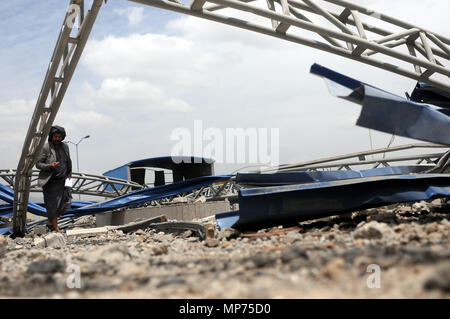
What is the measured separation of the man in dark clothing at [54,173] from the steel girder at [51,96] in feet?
0.73

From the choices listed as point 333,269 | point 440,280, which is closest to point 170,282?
point 333,269

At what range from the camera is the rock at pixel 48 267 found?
3.49 m

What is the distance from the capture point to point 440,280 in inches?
82.9

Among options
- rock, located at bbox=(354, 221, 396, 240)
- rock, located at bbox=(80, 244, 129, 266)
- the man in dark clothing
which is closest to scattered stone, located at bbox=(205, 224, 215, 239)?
rock, located at bbox=(80, 244, 129, 266)

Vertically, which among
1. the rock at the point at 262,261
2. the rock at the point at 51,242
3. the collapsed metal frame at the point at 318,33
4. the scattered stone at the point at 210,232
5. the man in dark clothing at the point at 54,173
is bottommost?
the rock at the point at 51,242

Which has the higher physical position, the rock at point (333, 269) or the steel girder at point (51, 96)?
the steel girder at point (51, 96)

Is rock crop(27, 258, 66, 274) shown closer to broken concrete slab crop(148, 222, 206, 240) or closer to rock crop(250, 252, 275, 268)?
rock crop(250, 252, 275, 268)

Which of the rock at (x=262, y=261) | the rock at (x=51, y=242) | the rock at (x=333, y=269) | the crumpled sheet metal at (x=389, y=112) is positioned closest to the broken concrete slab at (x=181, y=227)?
the rock at (x=51, y=242)

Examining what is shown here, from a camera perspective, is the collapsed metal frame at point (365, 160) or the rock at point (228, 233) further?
the collapsed metal frame at point (365, 160)

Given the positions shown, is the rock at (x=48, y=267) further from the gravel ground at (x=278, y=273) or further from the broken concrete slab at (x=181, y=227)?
the broken concrete slab at (x=181, y=227)

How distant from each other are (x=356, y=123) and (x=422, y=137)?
0.94 m

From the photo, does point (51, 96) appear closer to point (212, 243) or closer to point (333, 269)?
point (212, 243)

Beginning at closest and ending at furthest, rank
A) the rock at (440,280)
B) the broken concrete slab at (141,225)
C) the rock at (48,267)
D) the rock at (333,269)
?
the rock at (440,280) → the rock at (333,269) → the rock at (48,267) → the broken concrete slab at (141,225)
